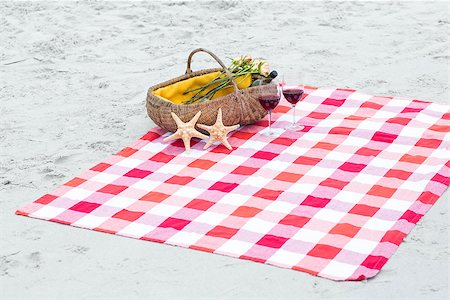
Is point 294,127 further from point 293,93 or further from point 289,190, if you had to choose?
point 289,190

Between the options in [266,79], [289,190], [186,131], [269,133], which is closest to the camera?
[289,190]

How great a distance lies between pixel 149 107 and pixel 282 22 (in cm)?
173

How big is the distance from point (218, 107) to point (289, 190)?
0.55m

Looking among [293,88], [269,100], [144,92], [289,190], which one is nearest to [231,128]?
[269,100]

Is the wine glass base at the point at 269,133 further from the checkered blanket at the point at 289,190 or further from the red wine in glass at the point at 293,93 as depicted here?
the red wine in glass at the point at 293,93

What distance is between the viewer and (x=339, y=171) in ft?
11.7

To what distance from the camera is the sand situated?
291 cm

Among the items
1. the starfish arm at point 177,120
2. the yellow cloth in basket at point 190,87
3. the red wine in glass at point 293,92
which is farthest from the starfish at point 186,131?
the red wine in glass at point 293,92

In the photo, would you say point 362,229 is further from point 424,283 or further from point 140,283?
point 140,283

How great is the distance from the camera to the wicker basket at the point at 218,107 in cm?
383

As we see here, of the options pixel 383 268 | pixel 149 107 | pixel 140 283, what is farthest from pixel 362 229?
pixel 149 107

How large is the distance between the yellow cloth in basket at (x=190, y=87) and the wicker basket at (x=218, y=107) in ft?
0.31

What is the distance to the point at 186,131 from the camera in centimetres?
378

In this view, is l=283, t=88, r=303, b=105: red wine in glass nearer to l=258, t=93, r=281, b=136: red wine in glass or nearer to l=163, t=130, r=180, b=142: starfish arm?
l=258, t=93, r=281, b=136: red wine in glass
